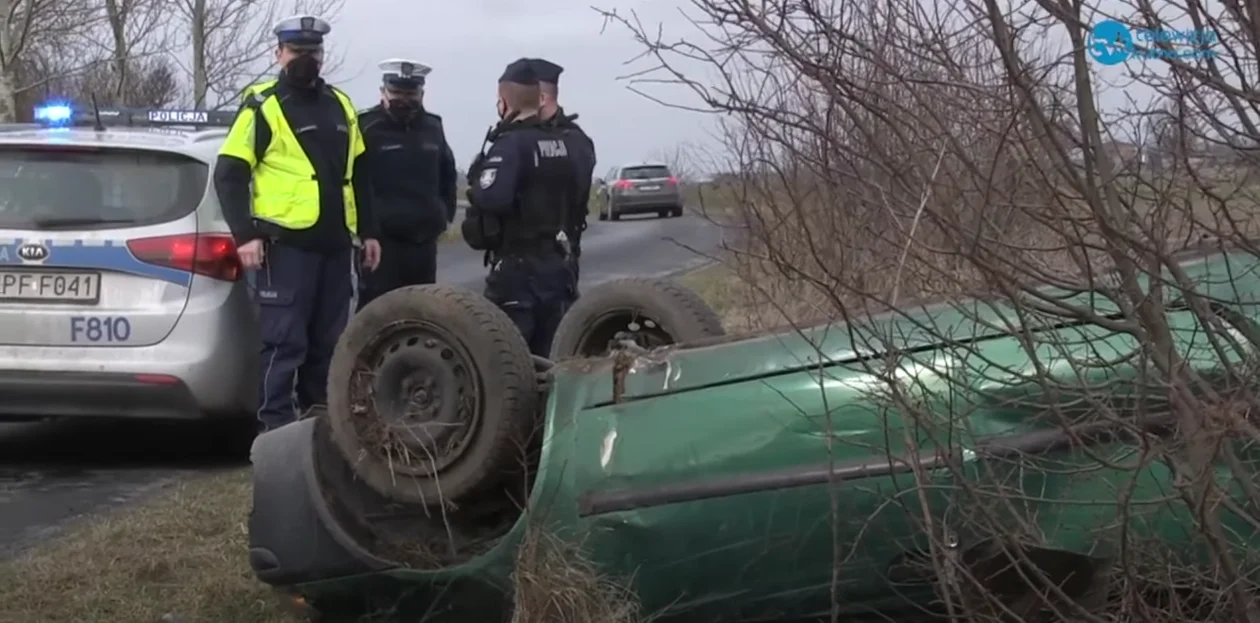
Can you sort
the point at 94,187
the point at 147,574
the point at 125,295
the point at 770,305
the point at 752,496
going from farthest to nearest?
the point at 94,187, the point at 125,295, the point at 147,574, the point at 770,305, the point at 752,496

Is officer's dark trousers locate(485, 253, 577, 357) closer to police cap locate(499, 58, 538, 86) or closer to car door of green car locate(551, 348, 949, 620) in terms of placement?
police cap locate(499, 58, 538, 86)

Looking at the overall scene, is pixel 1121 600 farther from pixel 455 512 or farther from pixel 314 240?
pixel 314 240

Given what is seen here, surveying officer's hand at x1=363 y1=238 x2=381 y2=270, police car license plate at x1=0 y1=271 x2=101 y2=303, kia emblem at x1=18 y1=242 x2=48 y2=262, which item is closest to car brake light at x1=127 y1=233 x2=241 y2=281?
police car license plate at x1=0 y1=271 x2=101 y2=303

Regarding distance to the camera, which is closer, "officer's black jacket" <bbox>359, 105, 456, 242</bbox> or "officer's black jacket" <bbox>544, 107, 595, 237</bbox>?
"officer's black jacket" <bbox>544, 107, 595, 237</bbox>

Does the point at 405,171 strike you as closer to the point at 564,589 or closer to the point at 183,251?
the point at 183,251

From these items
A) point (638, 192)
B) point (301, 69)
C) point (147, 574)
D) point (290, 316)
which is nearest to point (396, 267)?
point (290, 316)

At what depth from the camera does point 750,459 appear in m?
3.34

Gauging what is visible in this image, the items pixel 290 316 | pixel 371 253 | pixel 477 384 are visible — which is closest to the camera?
pixel 477 384

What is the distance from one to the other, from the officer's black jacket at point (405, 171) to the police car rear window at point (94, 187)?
0.70 m

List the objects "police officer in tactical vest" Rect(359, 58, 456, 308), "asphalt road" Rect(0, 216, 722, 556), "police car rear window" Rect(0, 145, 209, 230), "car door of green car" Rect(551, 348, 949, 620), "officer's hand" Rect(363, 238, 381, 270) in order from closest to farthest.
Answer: "car door of green car" Rect(551, 348, 949, 620) → "asphalt road" Rect(0, 216, 722, 556) → "police car rear window" Rect(0, 145, 209, 230) → "officer's hand" Rect(363, 238, 381, 270) → "police officer in tactical vest" Rect(359, 58, 456, 308)

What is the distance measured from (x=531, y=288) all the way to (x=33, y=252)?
6.04 ft

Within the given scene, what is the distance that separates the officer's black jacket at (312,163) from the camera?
5.72 meters

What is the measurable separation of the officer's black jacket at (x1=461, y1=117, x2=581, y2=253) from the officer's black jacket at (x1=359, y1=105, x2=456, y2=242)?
0.56m

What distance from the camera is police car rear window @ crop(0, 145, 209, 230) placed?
19.7ft
